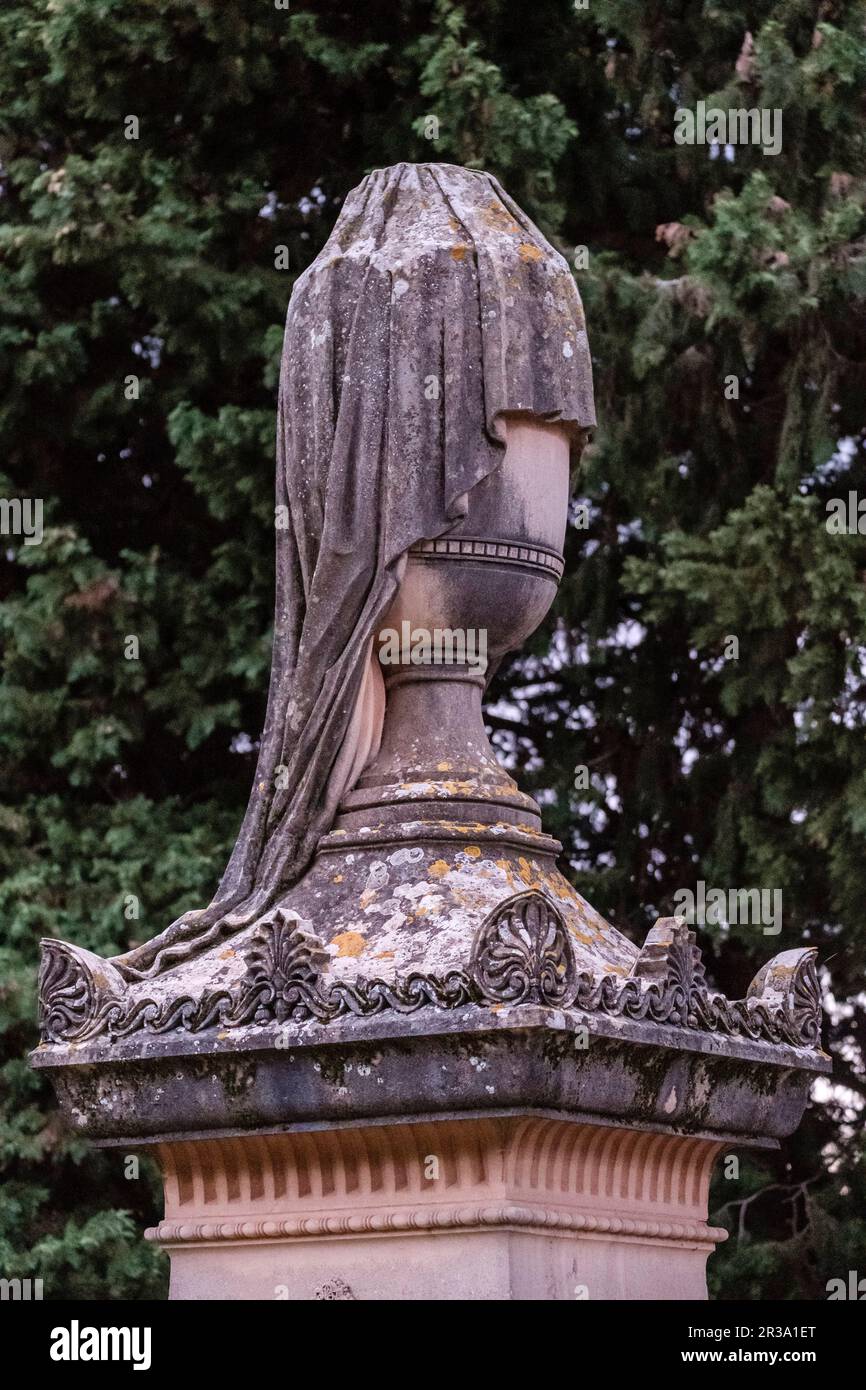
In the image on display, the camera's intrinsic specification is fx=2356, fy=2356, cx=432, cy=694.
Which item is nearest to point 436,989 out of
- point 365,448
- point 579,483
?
point 365,448

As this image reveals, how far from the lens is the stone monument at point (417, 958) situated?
5160mm

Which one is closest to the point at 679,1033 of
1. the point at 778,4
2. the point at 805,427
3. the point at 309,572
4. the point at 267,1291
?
the point at 267,1291

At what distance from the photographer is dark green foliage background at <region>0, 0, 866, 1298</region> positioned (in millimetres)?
10227

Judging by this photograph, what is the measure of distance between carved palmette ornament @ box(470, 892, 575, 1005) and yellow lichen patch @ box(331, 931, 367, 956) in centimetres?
44

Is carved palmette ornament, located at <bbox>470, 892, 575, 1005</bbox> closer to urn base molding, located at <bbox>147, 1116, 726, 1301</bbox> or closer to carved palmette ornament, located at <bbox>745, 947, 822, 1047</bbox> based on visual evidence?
urn base molding, located at <bbox>147, 1116, 726, 1301</bbox>

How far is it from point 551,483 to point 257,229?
5950mm

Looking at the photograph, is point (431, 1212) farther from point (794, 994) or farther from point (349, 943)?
point (794, 994)

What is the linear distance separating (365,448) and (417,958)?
131 cm

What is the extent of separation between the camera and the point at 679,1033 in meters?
5.37

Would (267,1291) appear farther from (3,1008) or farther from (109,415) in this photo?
(109,415)

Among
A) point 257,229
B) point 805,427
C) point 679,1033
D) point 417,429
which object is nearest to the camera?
point 679,1033

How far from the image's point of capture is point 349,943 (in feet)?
17.8

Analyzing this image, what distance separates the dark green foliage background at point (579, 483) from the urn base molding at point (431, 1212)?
436 cm

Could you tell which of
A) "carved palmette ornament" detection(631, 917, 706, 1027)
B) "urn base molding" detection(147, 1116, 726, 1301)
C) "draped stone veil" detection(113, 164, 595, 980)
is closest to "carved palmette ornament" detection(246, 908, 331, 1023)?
"urn base molding" detection(147, 1116, 726, 1301)
